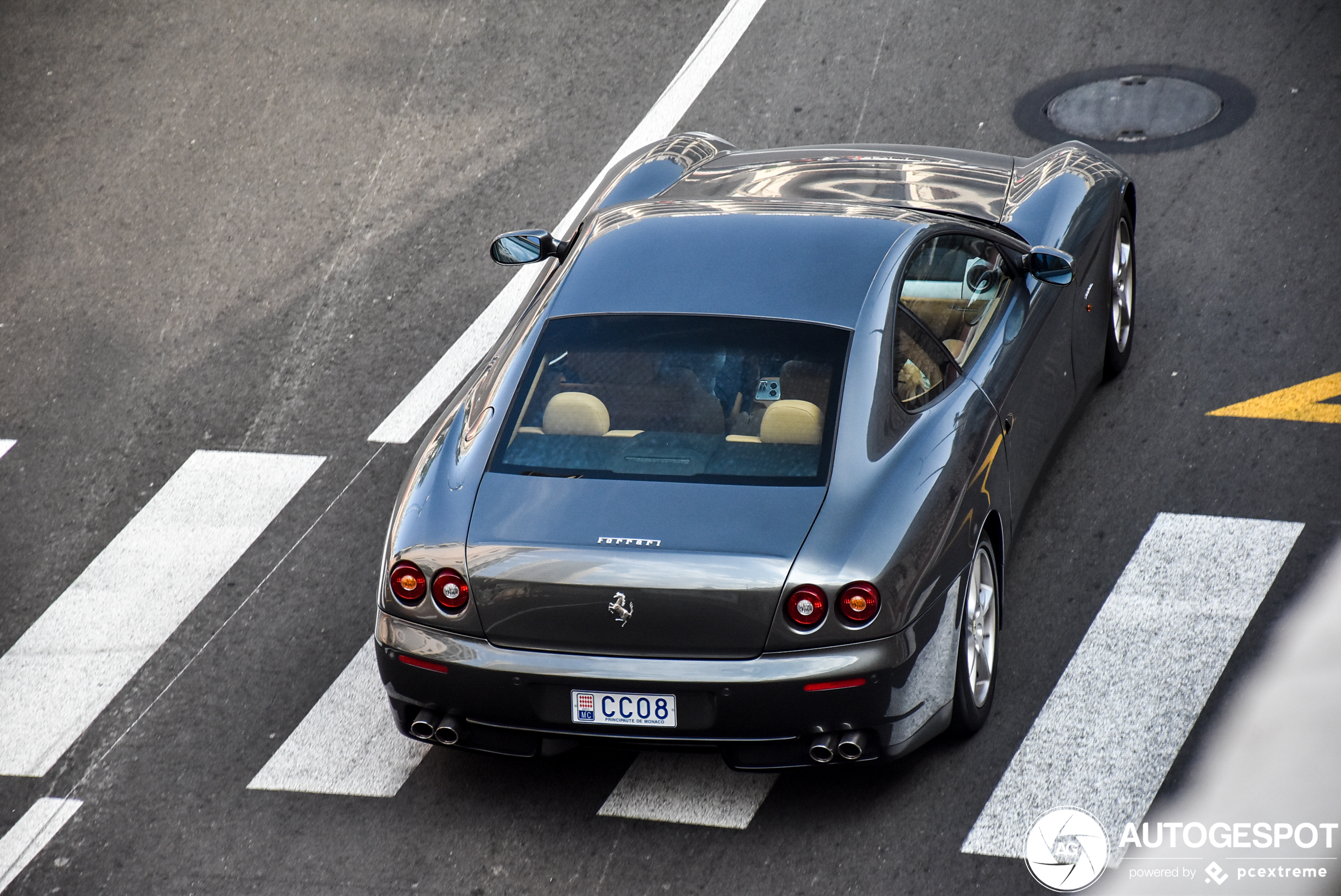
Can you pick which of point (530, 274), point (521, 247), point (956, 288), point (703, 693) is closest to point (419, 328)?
point (530, 274)

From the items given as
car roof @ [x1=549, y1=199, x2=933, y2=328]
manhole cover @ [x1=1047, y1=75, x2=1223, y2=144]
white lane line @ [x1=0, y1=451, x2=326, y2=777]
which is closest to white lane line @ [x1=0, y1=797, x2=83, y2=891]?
white lane line @ [x1=0, y1=451, x2=326, y2=777]

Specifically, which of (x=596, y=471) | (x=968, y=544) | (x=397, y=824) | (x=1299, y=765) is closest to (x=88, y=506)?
(x=397, y=824)

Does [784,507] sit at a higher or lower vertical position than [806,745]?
higher

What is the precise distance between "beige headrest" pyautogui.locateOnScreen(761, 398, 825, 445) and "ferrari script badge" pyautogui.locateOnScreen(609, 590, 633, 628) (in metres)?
0.77

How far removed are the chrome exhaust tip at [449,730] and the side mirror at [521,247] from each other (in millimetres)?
2593

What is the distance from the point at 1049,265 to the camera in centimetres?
576

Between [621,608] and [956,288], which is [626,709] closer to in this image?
[621,608]

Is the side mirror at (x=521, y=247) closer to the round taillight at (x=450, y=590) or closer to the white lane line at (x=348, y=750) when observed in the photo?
the white lane line at (x=348, y=750)

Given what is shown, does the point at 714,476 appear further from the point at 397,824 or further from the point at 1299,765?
the point at 1299,765

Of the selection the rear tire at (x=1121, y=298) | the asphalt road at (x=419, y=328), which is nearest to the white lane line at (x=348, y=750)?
the asphalt road at (x=419, y=328)

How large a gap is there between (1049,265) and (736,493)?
193cm

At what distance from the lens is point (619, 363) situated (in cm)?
509

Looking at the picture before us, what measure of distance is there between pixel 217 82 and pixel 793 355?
7.63 meters

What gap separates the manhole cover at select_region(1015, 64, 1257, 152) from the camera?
30.3 feet
